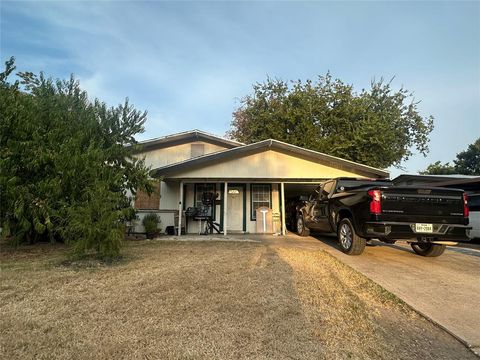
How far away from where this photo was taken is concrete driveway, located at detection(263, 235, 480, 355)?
3545 mm

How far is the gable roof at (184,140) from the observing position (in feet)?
46.4

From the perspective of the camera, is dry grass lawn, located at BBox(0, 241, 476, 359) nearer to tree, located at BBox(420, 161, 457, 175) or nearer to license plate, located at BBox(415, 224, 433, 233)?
license plate, located at BBox(415, 224, 433, 233)

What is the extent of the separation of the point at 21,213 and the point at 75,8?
272 inches

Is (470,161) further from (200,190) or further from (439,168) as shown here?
(200,190)

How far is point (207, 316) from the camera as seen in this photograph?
3.43m

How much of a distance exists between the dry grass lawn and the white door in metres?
7.87

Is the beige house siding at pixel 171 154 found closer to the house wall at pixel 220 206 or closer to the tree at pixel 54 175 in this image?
the house wall at pixel 220 206

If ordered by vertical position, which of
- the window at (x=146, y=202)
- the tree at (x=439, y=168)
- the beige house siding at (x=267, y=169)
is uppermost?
the tree at (x=439, y=168)

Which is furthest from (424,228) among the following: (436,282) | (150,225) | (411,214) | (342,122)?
(342,122)

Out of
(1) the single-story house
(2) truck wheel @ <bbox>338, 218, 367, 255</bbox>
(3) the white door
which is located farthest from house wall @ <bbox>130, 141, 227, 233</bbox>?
(2) truck wheel @ <bbox>338, 218, 367, 255</bbox>

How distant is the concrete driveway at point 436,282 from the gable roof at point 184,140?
8.31m

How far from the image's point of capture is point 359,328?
10.7 ft

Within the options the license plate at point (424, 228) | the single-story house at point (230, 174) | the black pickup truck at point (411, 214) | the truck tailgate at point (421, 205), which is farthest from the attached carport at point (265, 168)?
the license plate at point (424, 228)

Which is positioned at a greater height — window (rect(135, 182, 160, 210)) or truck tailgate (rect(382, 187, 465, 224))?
window (rect(135, 182, 160, 210))
